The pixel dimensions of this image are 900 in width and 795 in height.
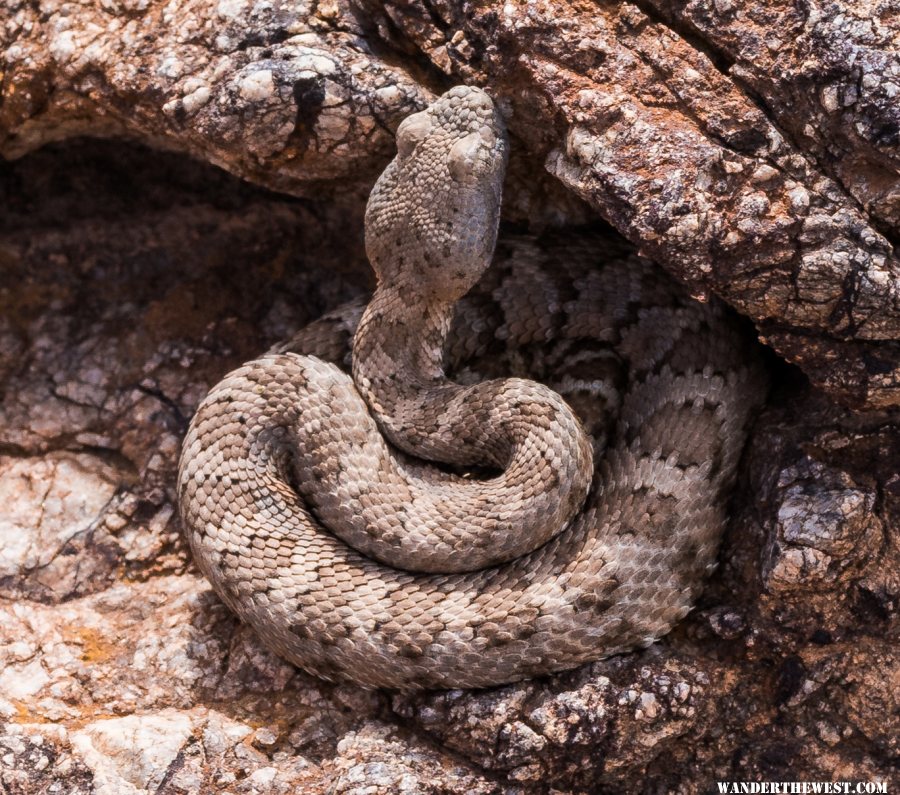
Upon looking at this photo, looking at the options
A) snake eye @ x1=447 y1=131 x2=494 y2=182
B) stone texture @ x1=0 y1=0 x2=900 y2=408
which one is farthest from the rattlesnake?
stone texture @ x1=0 y1=0 x2=900 y2=408

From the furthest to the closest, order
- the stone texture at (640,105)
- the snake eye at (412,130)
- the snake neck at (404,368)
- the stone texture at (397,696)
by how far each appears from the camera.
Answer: the snake neck at (404,368) < the snake eye at (412,130) < the stone texture at (397,696) < the stone texture at (640,105)

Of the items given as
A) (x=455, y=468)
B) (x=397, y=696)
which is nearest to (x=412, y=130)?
(x=455, y=468)

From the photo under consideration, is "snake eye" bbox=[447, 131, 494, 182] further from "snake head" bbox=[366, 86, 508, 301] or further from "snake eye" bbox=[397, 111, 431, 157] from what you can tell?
"snake eye" bbox=[397, 111, 431, 157]

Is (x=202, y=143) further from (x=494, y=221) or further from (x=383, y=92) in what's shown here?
(x=494, y=221)

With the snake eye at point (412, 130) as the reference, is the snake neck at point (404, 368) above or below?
below

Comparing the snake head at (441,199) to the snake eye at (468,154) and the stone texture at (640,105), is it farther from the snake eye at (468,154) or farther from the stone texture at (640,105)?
the stone texture at (640,105)

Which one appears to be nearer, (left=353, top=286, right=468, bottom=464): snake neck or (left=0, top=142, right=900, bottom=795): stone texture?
(left=0, top=142, right=900, bottom=795): stone texture

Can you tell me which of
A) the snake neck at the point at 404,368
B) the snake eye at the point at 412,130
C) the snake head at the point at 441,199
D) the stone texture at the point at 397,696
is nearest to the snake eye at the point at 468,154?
the snake head at the point at 441,199

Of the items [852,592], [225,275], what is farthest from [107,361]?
[852,592]
